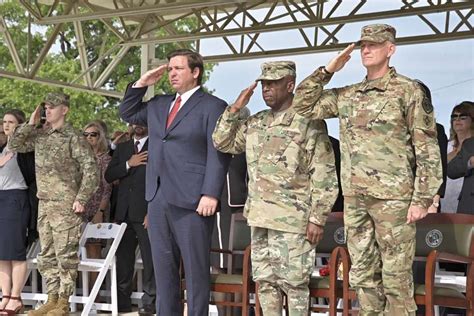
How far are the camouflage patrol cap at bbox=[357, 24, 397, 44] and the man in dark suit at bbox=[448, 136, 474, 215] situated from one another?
1.52m

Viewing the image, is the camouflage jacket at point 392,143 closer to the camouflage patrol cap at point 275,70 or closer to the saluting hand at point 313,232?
the saluting hand at point 313,232

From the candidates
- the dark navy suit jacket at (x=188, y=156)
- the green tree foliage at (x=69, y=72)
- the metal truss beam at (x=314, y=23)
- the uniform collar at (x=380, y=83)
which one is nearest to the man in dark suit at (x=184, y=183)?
the dark navy suit jacket at (x=188, y=156)

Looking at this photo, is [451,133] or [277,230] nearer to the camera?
[277,230]

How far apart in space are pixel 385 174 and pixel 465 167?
154cm

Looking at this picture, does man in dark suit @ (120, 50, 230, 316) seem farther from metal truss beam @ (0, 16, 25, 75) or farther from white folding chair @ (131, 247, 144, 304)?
metal truss beam @ (0, 16, 25, 75)

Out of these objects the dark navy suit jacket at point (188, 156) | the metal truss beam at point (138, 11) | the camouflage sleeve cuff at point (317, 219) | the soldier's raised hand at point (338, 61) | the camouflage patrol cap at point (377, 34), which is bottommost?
the camouflage sleeve cuff at point (317, 219)

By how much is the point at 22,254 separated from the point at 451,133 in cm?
333

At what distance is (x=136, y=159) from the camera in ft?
23.9

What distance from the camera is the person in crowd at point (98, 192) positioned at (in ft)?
25.6

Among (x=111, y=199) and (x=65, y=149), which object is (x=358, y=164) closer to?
(x=65, y=149)

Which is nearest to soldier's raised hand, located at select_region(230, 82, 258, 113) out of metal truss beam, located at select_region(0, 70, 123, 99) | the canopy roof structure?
the canopy roof structure

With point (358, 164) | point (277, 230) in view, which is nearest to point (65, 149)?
point (277, 230)

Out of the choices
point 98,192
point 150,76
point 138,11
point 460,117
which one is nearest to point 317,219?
point 150,76

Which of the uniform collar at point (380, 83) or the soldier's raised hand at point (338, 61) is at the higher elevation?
the soldier's raised hand at point (338, 61)
